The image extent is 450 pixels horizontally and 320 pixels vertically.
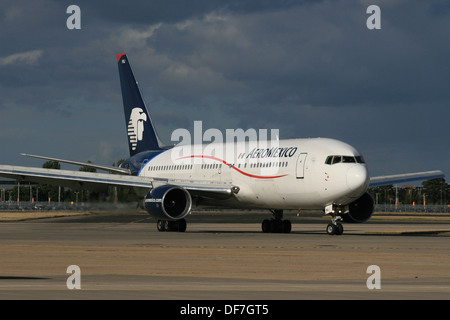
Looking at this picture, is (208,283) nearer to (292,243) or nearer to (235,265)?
(235,265)

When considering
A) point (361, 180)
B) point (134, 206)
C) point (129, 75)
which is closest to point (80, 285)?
point (361, 180)

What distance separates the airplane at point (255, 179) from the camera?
3388 cm

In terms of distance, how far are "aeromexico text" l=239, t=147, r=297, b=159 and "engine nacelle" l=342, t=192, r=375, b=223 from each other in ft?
13.0

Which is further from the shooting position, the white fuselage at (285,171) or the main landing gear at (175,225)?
the main landing gear at (175,225)

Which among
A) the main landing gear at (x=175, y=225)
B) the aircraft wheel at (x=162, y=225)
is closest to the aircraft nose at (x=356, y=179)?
the main landing gear at (x=175, y=225)

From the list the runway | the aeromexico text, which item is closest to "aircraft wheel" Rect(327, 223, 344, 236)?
the aeromexico text

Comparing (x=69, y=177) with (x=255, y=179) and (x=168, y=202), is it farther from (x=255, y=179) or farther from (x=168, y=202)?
(x=255, y=179)

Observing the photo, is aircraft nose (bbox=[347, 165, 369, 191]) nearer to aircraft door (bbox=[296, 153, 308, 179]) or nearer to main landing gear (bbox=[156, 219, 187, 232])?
aircraft door (bbox=[296, 153, 308, 179])

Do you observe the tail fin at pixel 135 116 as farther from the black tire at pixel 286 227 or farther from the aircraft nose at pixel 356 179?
the aircraft nose at pixel 356 179

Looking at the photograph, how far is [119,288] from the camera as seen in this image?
43.2 ft

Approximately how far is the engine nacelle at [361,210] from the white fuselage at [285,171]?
2.57 meters

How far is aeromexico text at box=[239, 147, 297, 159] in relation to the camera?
3581 centimetres

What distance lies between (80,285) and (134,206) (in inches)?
1242

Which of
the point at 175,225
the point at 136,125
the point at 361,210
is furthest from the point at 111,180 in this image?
the point at 361,210
